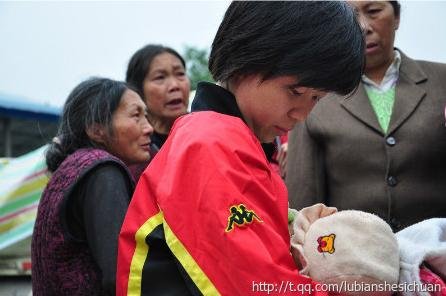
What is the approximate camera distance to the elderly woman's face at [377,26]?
2.21 metres

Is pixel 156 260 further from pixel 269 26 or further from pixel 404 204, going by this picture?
pixel 404 204

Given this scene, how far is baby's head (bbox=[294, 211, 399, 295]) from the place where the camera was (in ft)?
3.82

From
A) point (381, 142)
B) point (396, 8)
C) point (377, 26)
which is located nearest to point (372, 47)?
point (377, 26)

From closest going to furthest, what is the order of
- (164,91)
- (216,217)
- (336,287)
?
1. (216,217)
2. (336,287)
3. (164,91)

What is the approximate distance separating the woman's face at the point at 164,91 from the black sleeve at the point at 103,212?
1218 millimetres

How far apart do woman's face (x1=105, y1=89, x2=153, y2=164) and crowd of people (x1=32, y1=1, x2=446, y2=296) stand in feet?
1.10

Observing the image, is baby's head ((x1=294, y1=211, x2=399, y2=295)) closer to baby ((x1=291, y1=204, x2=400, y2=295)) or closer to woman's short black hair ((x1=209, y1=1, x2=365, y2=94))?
baby ((x1=291, y1=204, x2=400, y2=295))

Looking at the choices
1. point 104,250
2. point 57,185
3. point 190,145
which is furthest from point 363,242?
point 57,185

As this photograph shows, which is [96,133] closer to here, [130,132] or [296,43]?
[130,132]

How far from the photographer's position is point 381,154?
2068 millimetres

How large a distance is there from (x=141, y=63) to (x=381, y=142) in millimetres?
1591

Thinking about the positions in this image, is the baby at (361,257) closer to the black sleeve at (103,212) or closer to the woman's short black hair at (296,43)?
the woman's short black hair at (296,43)

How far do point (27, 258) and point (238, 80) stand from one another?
15.3 feet

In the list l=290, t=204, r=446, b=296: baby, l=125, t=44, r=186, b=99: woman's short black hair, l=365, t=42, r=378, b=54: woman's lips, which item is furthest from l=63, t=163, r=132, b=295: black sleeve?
l=125, t=44, r=186, b=99: woman's short black hair
